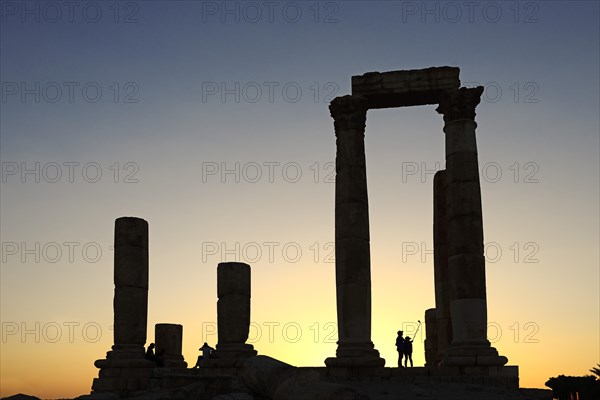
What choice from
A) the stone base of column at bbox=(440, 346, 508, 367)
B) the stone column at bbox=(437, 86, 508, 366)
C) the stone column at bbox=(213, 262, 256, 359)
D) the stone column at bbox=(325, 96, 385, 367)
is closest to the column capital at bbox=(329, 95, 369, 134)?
the stone column at bbox=(325, 96, 385, 367)

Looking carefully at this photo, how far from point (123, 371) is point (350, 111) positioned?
1276 centimetres

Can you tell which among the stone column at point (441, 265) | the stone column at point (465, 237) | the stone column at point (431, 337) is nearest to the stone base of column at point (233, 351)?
the stone column at point (441, 265)

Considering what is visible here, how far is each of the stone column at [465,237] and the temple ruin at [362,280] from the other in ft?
0.12

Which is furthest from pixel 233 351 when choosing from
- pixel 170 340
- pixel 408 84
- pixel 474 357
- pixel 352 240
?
pixel 408 84

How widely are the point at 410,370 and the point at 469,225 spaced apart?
557cm

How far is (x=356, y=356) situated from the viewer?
2958 centimetres

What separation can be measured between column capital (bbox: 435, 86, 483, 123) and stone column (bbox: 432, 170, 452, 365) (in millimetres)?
4488

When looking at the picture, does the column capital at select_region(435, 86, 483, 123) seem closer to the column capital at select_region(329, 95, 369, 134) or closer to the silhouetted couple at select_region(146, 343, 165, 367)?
the column capital at select_region(329, 95, 369, 134)

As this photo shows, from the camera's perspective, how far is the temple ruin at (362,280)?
93.2 ft

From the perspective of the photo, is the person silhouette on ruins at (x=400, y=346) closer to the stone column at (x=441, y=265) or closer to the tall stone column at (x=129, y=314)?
the stone column at (x=441, y=265)

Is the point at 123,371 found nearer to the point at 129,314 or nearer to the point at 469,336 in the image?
the point at 129,314

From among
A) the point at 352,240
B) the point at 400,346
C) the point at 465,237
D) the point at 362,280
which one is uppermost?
the point at 352,240

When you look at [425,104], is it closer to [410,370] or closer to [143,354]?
[410,370]

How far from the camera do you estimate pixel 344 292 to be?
3059 cm
